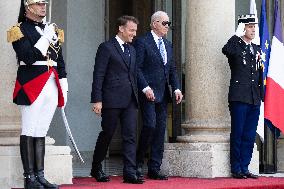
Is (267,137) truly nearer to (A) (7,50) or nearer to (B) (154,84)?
(B) (154,84)

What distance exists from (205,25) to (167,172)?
2061 mm

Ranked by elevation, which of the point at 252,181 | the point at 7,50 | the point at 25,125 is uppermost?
the point at 7,50

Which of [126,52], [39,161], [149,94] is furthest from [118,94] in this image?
[39,161]

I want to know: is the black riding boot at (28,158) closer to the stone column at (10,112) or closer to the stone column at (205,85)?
the stone column at (10,112)

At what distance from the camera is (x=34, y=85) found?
785 cm

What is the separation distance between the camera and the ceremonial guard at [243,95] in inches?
400

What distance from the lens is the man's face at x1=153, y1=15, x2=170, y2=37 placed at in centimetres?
980

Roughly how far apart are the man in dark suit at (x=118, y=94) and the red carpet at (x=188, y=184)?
249 mm

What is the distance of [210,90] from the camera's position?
10.6 m

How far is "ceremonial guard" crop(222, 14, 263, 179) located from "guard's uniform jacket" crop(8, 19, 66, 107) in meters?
2.98

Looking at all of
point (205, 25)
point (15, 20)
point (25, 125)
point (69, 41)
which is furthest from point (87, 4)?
point (25, 125)

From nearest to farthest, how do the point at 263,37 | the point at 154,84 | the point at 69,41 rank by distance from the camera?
the point at 154,84 → the point at 263,37 → the point at 69,41

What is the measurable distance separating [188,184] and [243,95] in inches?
62.5

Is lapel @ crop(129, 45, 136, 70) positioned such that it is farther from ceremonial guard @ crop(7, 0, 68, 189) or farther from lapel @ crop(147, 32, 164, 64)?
ceremonial guard @ crop(7, 0, 68, 189)
